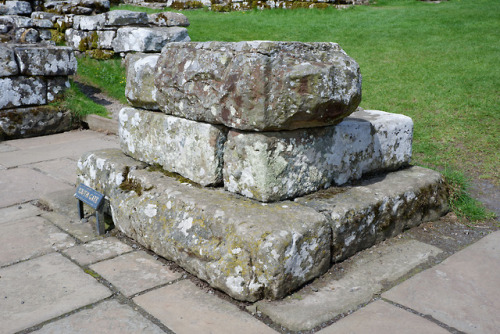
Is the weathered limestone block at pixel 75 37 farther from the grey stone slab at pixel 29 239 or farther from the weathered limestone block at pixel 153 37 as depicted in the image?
the grey stone slab at pixel 29 239

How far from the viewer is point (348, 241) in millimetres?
2625

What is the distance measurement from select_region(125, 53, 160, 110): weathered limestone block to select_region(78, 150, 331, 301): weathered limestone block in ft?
1.90

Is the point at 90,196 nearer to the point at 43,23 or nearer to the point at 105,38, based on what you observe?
the point at 105,38

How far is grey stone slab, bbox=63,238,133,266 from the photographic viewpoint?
279cm

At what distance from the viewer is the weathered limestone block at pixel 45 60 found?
21.0 feet

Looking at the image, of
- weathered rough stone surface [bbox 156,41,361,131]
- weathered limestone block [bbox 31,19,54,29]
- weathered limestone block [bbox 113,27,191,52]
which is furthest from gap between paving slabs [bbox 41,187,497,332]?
weathered limestone block [bbox 31,19,54,29]

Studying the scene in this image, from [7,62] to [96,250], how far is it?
177 inches

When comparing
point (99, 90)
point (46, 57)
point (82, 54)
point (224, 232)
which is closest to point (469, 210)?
point (224, 232)

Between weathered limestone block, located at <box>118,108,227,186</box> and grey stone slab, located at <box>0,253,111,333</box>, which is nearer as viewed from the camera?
grey stone slab, located at <box>0,253,111,333</box>

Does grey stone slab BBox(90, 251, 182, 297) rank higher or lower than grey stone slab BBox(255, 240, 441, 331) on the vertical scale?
lower

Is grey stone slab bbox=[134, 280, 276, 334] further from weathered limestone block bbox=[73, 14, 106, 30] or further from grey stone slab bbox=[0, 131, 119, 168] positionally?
weathered limestone block bbox=[73, 14, 106, 30]

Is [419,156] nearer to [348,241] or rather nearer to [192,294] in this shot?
[348,241]

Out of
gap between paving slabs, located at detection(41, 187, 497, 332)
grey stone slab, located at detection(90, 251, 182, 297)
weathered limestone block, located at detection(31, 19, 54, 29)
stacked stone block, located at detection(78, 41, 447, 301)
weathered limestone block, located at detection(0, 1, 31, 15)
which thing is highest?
weathered limestone block, located at detection(0, 1, 31, 15)

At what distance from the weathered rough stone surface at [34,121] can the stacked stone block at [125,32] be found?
1.98 meters
